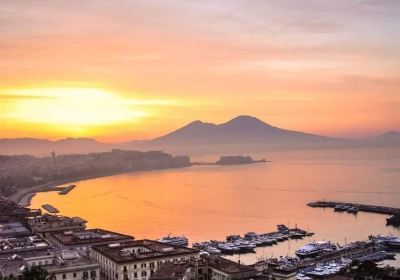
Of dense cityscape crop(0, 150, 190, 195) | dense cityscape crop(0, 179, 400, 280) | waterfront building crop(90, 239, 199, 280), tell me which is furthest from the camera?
dense cityscape crop(0, 150, 190, 195)

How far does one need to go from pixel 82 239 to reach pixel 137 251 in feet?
10.2

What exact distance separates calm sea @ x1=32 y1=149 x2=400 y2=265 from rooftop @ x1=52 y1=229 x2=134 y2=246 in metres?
6.85

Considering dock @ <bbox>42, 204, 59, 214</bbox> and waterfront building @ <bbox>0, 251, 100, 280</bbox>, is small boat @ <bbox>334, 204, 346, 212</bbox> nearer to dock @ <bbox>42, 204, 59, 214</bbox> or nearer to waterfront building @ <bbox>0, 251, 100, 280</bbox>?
dock @ <bbox>42, 204, 59, 214</bbox>

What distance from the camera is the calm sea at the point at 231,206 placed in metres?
30.9

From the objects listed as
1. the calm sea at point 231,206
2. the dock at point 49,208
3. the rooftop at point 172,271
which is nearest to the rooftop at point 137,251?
the rooftop at point 172,271

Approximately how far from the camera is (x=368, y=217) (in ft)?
117

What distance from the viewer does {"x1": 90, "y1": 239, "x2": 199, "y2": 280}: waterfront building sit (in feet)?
50.1

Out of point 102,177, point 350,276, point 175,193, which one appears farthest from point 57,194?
point 350,276

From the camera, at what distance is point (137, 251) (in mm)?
17094

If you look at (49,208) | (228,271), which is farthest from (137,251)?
(49,208)

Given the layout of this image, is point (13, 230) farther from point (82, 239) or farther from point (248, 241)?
point (248, 241)

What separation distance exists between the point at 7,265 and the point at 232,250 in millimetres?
12684

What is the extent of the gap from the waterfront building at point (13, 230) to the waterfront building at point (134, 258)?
4.88 metres

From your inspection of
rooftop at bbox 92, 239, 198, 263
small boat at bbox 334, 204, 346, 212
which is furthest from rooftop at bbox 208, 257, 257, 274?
small boat at bbox 334, 204, 346, 212
